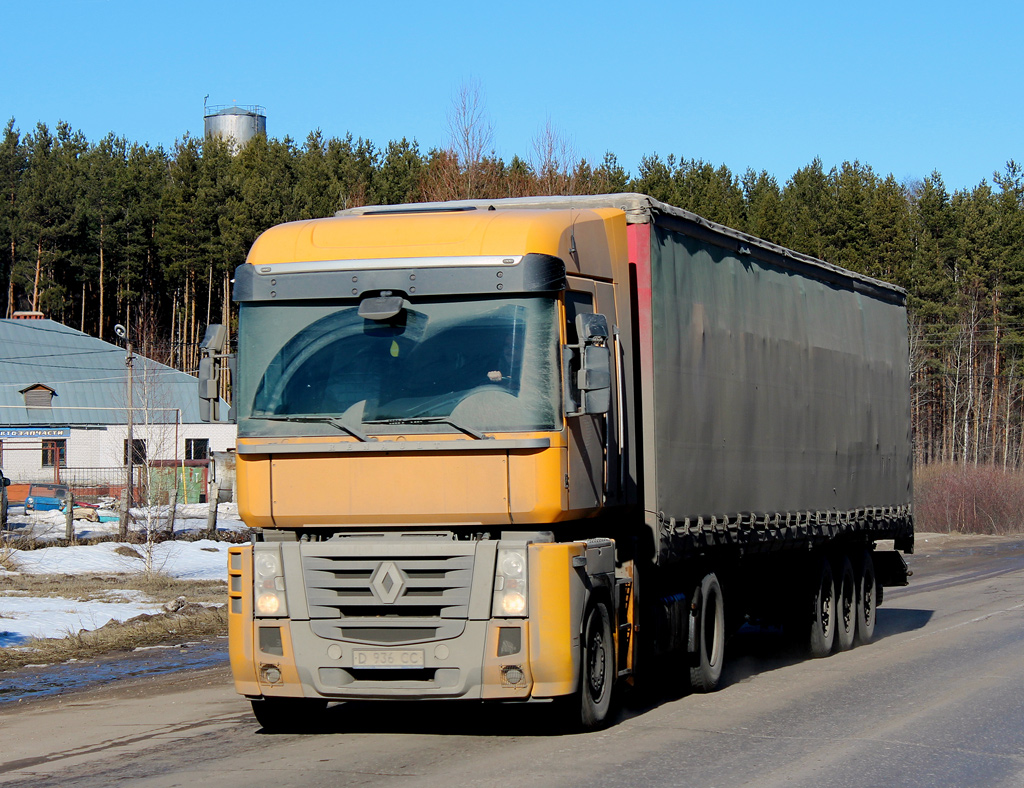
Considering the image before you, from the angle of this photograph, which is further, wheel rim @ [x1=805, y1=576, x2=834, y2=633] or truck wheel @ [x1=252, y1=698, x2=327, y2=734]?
wheel rim @ [x1=805, y1=576, x2=834, y2=633]

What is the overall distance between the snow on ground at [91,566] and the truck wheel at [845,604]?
8.99 metres

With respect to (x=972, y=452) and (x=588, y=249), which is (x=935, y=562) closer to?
(x=588, y=249)

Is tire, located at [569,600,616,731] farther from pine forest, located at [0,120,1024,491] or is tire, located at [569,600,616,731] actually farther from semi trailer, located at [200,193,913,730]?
pine forest, located at [0,120,1024,491]

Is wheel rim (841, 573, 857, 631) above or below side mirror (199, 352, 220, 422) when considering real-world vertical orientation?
below

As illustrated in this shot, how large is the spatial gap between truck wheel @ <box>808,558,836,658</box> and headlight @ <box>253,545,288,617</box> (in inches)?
271

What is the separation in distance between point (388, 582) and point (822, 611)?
699cm

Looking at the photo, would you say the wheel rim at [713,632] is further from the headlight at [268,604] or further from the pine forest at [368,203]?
the pine forest at [368,203]

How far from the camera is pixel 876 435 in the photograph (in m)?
15.0

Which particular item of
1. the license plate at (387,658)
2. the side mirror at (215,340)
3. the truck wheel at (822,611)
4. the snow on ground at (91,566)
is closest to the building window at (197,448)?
the snow on ground at (91,566)

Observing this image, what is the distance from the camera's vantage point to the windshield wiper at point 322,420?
26.6 ft

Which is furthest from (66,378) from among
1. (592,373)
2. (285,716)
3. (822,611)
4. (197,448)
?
(592,373)

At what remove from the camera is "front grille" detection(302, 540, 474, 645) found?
7.97 metres

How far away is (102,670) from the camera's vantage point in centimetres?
1332

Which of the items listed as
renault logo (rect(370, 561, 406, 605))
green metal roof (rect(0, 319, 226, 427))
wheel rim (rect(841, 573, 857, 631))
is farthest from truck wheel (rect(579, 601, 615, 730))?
green metal roof (rect(0, 319, 226, 427))
